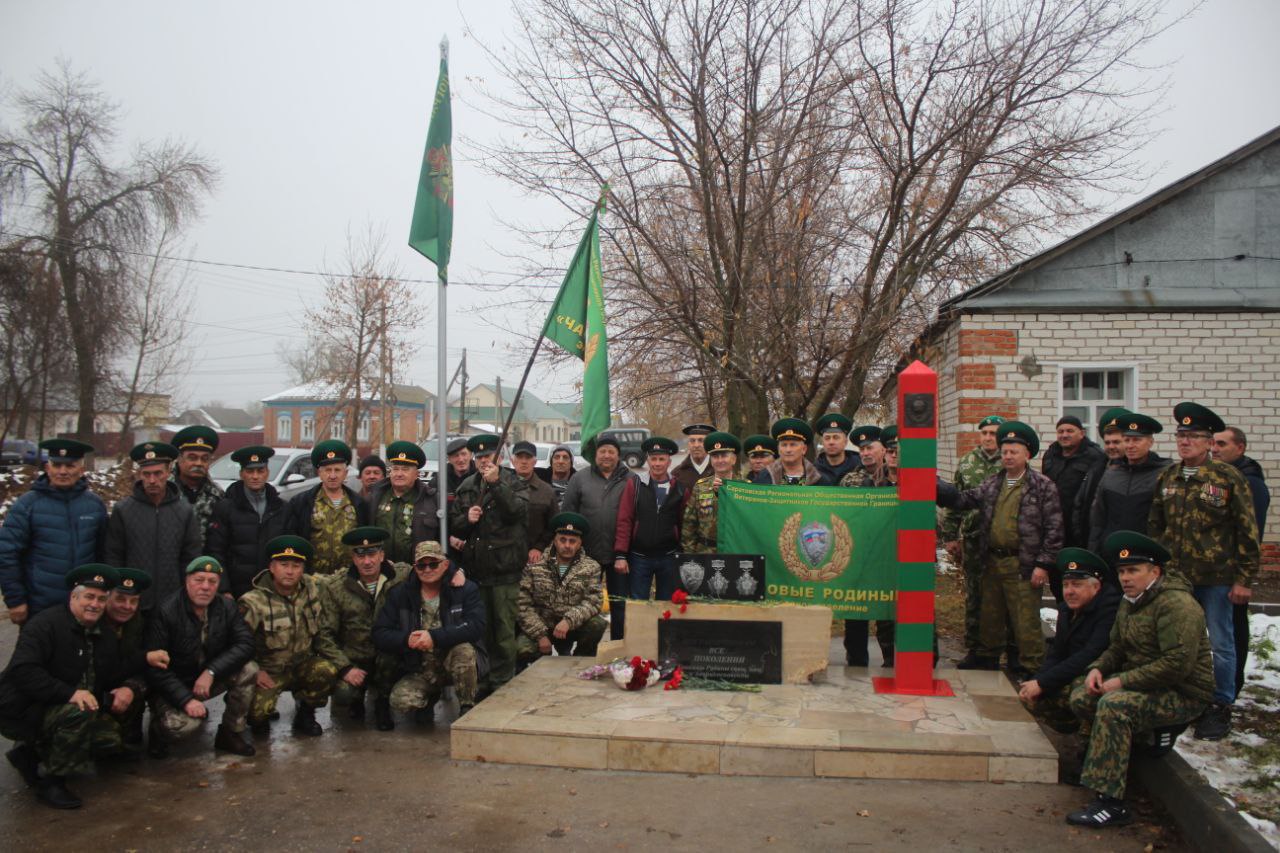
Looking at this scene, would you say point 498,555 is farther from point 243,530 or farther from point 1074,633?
point 1074,633

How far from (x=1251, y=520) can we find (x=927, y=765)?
90.1 inches

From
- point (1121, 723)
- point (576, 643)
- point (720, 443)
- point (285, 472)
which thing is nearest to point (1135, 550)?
point (1121, 723)

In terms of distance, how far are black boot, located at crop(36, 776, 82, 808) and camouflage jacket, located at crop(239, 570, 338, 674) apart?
4.03 feet

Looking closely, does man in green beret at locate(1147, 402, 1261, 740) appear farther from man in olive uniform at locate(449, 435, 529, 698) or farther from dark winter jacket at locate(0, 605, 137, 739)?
dark winter jacket at locate(0, 605, 137, 739)

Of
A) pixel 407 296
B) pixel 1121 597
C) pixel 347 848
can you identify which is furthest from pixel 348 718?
pixel 407 296

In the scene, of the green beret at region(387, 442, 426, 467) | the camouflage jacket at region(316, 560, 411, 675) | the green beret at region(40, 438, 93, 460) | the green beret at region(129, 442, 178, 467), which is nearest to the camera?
the green beret at region(40, 438, 93, 460)

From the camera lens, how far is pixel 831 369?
11734 millimetres

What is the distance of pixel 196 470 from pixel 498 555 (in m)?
2.17

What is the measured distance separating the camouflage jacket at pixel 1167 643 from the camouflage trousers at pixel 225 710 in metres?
4.78

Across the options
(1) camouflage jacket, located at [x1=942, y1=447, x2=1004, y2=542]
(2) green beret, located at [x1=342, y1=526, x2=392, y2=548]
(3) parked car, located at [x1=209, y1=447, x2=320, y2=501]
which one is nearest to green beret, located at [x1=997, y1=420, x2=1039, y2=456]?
(1) camouflage jacket, located at [x1=942, y1=447, x2=1004, y2=542]

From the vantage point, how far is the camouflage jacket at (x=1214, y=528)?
527 centimetres

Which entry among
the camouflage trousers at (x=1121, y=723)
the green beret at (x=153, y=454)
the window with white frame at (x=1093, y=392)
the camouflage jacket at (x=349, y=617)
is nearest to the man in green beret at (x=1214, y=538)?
the camouflage trousers at (x=1121, y=723)

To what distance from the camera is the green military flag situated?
6703 mm

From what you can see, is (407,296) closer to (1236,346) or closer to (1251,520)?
(1236,346)
